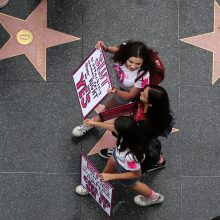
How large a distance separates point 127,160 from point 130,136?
29 cm

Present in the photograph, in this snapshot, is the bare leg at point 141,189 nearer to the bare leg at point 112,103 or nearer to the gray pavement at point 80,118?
the gray pavement at point 80,118

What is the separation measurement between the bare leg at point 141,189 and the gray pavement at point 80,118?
0.31 meters

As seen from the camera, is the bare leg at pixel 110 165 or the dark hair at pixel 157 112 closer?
the dark hair at pixel 157 112

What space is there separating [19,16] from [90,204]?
2428mm

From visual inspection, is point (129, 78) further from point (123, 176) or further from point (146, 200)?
point (146, 200)

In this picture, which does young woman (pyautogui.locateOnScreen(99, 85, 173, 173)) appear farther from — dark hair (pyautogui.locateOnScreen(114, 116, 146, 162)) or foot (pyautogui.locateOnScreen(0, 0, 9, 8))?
foot (pyautogui.locateOnScreen(0, 0, 9, 8))

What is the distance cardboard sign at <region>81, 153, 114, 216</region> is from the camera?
15.4 ft


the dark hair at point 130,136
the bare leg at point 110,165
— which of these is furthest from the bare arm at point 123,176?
the bare leg at point 110,165

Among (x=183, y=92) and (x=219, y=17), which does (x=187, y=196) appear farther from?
(x=219, y=17)

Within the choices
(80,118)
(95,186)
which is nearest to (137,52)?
(95,186)

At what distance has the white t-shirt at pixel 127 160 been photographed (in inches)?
172

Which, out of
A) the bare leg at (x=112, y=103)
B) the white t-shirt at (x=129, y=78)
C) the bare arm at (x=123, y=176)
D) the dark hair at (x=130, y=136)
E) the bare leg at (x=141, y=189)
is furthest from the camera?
the bare leg at (x=112, y=103)

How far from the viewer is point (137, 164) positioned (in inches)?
174

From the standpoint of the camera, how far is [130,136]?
4203mm
